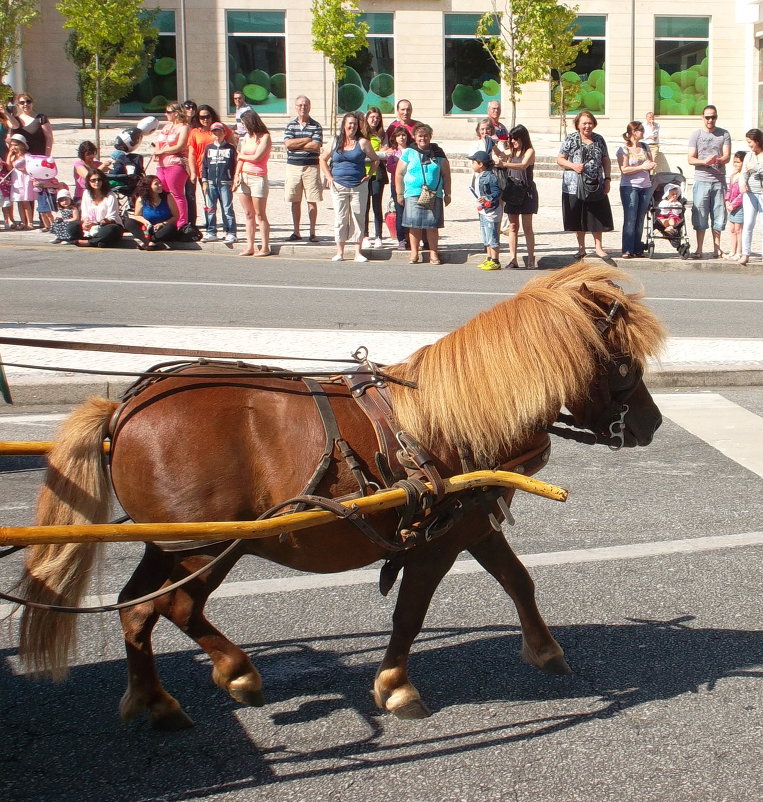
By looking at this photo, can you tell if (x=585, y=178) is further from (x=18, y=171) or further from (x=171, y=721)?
(x=171, y=721)

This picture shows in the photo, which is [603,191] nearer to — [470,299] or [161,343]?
[470,299]

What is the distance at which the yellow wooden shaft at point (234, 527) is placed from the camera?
303 centimetres

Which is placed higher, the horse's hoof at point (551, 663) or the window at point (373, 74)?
the window at point (373, 74)

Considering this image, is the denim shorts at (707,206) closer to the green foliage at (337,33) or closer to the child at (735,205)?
the child at (735,205)

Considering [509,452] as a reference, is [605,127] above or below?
above

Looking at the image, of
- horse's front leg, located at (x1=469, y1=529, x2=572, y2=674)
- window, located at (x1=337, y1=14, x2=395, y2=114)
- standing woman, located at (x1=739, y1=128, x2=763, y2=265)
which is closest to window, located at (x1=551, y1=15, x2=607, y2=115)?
window, located at (x1=337, y1=14, x2=395, y2=114)

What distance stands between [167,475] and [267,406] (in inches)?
16.2

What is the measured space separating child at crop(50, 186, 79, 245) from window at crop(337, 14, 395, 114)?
19.7m

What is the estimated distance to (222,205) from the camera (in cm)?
1641

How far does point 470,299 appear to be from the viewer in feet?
40.8

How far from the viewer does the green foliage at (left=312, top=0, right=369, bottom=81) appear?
30.9 m

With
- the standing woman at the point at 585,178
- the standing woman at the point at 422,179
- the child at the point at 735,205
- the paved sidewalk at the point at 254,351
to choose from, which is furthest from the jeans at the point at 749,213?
the paved sidewalk at the point at 254,351

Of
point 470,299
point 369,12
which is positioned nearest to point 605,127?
point 369,12

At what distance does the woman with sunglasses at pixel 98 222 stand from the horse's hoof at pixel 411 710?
44.0 feet
